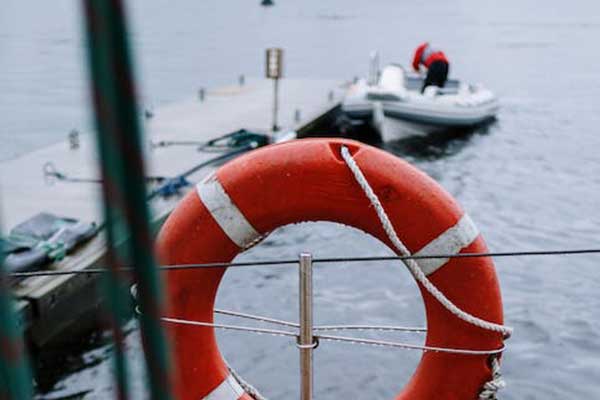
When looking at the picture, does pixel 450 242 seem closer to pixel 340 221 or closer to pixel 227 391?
pixel 340 221

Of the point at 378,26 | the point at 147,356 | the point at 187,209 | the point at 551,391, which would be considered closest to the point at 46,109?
the point at 551,391

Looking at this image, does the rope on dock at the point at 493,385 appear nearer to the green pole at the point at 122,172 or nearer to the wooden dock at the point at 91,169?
the wooden dock at the point at 91,169


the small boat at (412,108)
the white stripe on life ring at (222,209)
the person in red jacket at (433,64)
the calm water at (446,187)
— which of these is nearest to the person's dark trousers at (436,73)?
the person in red jacket at (433,64)

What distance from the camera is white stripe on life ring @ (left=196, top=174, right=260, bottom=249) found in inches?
113

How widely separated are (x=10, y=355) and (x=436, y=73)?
15.3 m

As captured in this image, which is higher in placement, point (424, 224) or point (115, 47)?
point (115, 47)

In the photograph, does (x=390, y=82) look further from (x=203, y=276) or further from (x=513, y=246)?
(x=203, y=276)

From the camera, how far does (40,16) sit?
50.0 metres

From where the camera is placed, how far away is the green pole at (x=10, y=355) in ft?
2.50

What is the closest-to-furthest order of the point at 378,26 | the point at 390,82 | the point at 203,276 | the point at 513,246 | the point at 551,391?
the point at 203,276 < the point at 551,391 < the point at 513,246 < the point at 390,82 < the point at 378,26

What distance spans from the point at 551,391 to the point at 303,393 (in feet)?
12.2

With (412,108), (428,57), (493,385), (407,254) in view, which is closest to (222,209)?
(407,254)

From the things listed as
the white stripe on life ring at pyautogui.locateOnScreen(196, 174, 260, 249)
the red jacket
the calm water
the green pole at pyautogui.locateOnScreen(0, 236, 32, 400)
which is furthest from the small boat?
the green pole at pyautogui.locateOnScreen(0, 236, 32, 400)

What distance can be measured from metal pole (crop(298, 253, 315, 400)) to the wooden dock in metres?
0.68
